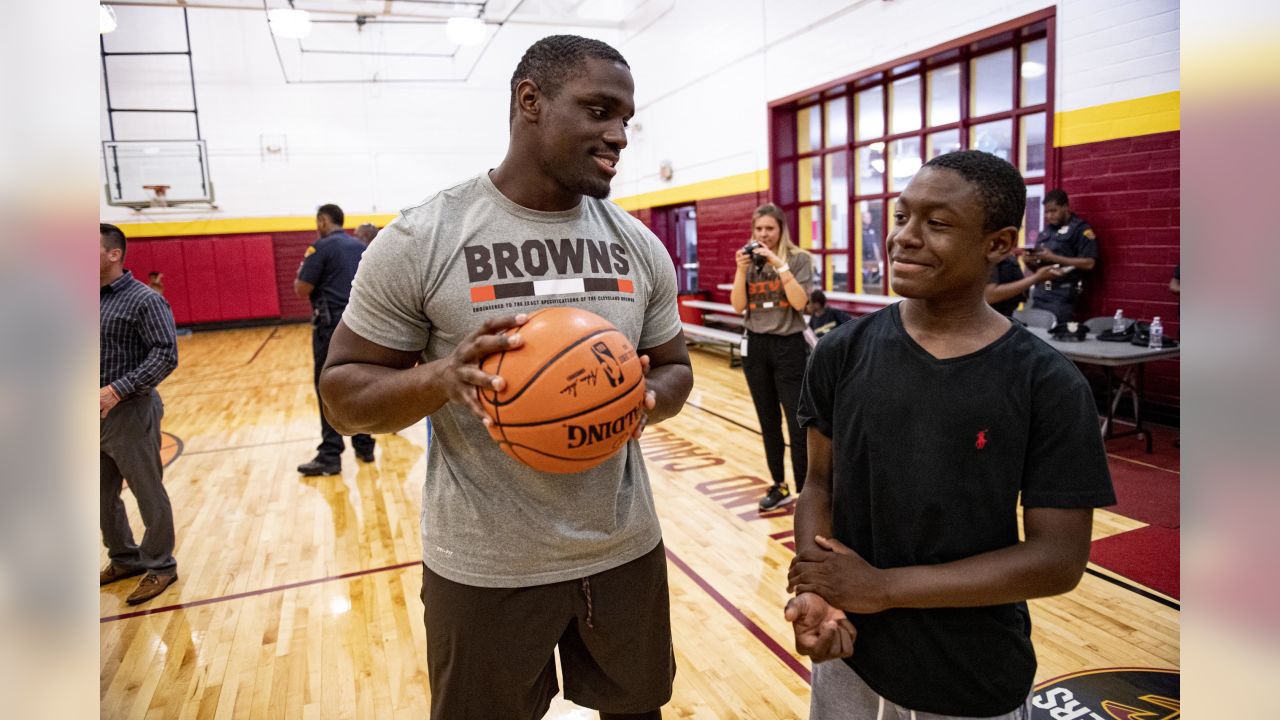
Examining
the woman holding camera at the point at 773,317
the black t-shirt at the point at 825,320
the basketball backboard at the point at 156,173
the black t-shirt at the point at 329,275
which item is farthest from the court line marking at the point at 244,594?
the basketball backboard at the point at 156,173

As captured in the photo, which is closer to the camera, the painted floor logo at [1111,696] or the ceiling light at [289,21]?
the painted floor logo at [1111,696]

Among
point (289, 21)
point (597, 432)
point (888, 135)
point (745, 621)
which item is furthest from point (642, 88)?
point (597, 432)

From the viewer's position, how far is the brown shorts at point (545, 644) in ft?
4.90

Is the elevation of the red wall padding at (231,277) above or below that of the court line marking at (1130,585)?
above

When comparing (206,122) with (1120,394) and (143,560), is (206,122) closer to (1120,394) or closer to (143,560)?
(143,560)

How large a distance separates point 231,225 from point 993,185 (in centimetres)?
1614

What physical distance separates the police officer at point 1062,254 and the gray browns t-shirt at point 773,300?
2716mm

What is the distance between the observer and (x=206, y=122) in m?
14.7

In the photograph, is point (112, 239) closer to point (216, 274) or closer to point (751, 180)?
point (751, 180)

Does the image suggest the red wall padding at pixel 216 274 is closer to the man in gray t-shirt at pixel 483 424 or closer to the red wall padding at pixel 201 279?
the red wall padding at pixel 201 279

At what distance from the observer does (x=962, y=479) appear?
4.14 feet
